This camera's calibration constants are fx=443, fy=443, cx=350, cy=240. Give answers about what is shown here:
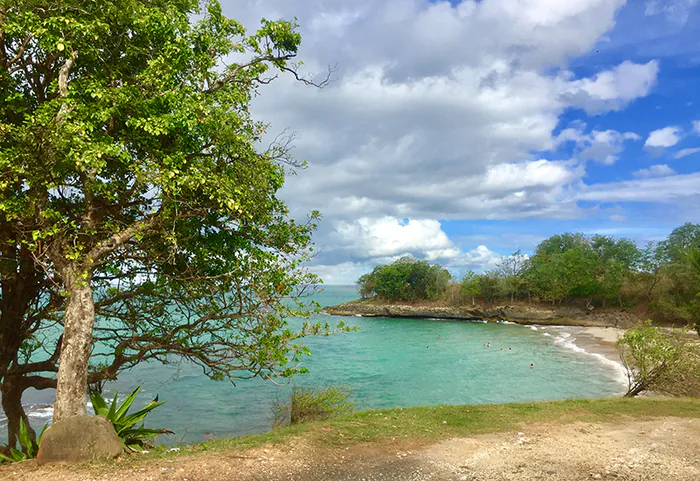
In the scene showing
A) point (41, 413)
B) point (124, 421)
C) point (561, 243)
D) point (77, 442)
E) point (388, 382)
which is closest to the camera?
point (77, 442)

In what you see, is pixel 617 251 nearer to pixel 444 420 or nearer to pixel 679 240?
pixel 679 240

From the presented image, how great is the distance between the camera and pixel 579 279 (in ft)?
247

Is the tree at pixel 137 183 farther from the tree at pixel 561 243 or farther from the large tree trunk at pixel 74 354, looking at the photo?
the tree at pixel 561 243

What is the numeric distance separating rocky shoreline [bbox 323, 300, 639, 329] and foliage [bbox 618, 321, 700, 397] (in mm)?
52821

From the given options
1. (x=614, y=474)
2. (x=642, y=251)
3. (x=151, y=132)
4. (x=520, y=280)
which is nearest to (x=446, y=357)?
(x=614, y=474)

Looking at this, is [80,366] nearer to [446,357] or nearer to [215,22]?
[215,22]

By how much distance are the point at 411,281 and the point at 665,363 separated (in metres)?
82.1

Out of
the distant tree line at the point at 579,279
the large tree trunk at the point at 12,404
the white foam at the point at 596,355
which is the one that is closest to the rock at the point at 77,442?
the large tree trunk at the point at 12,404

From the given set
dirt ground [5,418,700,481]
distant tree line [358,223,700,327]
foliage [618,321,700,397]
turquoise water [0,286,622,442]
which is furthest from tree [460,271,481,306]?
dirt ground [5,418,700,481]

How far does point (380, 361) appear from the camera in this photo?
40781 millimetres

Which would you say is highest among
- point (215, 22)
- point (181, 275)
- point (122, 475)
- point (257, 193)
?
point (215, 22)

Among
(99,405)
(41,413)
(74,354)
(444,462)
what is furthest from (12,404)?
(41,413)

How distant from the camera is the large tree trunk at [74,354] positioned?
8.08 m

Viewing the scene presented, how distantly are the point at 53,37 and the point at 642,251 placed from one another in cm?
9449
